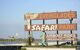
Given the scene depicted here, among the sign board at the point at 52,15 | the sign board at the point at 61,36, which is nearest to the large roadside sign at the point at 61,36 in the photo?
the sign board at the point at 61,36

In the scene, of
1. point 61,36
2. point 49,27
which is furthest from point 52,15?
point 61,36

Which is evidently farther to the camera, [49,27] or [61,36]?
[49,27]

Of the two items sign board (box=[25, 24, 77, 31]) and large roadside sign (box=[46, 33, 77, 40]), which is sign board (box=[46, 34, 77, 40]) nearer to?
large roadside sign (box=[46, 33, 77, 40])

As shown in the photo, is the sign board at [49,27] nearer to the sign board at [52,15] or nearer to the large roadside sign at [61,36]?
the large roadside sign at [61,36]

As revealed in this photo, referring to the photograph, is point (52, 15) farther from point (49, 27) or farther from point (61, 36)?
point (61, 36)

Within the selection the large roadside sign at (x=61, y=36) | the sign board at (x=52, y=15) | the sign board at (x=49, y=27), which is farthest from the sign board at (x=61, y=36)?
the sign board at (x=52, y=15)

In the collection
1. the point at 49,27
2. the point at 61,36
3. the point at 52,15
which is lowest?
the point at 61,36

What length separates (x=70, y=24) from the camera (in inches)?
1014

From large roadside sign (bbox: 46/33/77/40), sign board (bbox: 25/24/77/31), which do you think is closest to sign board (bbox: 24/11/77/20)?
sign board (bbox: 25/24/77/31)

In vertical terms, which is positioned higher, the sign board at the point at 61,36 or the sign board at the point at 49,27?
the sign board at the point at 49,27

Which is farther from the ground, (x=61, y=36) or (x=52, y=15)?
(x=52, y=15)

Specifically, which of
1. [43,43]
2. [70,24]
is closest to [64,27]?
[70,24]

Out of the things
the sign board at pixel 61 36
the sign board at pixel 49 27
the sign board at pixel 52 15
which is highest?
the sign board at pixel 52 15

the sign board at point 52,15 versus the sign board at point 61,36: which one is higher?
the sign board at point 52,15
